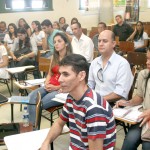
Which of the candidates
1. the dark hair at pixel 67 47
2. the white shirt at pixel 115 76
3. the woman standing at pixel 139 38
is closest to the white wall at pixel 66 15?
the woman standing at pixel 139 38

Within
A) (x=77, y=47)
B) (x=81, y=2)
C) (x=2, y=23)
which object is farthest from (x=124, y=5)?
(x=77, y=47)

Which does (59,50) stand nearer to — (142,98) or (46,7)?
(142,98)

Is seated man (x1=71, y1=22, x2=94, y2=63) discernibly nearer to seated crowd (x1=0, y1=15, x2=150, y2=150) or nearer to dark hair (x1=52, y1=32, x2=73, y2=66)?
seated crowd (x1=0, y1=15, x2=150, y2=150)

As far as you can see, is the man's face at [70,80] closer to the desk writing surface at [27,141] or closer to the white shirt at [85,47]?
the desk writing surface at [27,141]

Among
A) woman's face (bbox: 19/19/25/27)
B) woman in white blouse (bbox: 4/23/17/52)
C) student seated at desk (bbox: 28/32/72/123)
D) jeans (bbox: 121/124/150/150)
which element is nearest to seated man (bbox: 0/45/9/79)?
woman in white blouse (bbox: 4/23/17/52)

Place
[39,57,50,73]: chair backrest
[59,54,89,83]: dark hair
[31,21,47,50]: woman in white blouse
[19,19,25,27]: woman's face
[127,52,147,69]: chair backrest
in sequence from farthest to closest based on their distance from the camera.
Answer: [19,19,25,27]: woman's face
[31,21,47,50]: woman in white blouse
[127,52,147,69]: chair backrest
[39,57,50,73]: chair backrest
[59,54,89,83]: dark hair

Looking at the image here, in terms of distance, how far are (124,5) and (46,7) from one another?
10.1 ft

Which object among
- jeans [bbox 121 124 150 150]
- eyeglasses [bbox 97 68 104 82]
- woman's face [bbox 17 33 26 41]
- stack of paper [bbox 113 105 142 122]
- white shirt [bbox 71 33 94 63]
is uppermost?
woman's face [bbox 17 33 26 41]

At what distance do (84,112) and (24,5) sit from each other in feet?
26.2

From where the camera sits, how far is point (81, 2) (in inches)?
394

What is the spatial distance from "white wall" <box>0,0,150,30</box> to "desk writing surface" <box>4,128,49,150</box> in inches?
280

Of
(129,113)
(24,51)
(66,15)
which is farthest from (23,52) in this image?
(66,15)

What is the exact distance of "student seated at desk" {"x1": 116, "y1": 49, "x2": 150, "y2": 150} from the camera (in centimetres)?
207

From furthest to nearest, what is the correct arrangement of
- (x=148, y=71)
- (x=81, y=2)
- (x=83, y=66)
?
(x=81, y=2) → (x=148, y=71) → (x=83, y=66)
